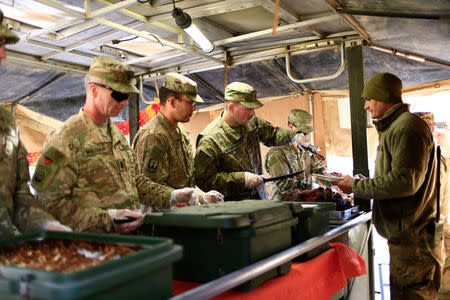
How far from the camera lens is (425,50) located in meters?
4.27

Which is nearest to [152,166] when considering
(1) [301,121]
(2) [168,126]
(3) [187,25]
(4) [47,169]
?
(2) [168,126]

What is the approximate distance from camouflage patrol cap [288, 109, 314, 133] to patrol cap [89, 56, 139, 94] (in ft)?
9.50

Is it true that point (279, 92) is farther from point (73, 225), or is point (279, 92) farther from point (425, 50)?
point (73, 225)

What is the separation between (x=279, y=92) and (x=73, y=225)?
14.6ft

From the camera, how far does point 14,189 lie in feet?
6.49

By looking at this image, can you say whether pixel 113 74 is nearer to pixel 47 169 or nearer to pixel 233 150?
pixel 47 169

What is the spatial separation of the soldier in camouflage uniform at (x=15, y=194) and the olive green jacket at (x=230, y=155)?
1.81 m

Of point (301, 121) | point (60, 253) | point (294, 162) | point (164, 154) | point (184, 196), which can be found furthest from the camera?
point (301, 121)

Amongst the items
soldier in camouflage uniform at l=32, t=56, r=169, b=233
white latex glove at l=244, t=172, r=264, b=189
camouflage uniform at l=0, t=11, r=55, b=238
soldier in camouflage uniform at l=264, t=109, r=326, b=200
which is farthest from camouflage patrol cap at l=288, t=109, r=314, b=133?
camouflage uniform at l=0, t=11, r=55, b=238

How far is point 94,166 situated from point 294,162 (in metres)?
2.91

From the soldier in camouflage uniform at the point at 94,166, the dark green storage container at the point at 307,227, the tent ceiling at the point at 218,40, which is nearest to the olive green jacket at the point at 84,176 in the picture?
the soldier in camouflage uniform at the point at 94,166

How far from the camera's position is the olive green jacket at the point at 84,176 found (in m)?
2.06

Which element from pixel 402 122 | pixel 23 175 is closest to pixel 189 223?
pixel 23 175

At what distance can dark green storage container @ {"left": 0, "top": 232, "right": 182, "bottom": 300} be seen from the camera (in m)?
1.07
